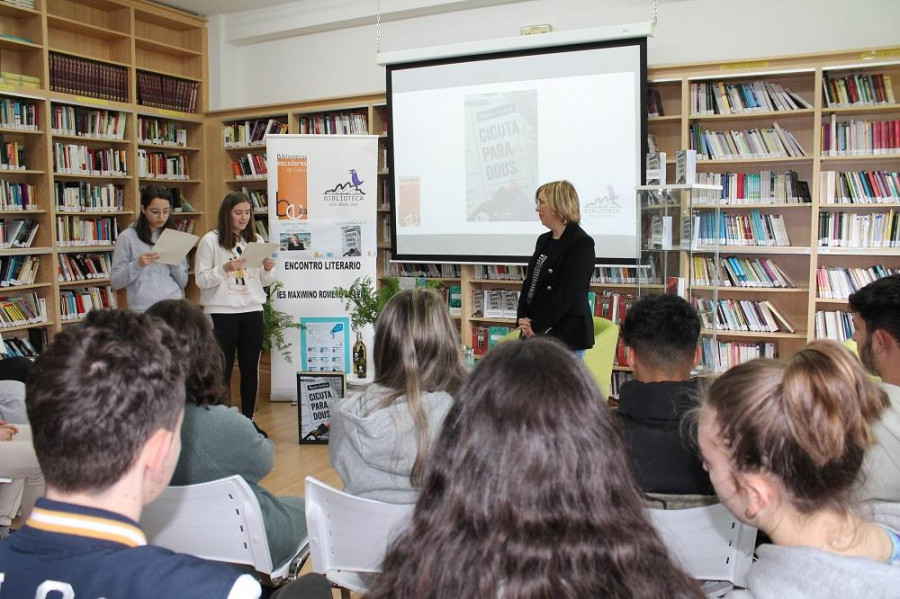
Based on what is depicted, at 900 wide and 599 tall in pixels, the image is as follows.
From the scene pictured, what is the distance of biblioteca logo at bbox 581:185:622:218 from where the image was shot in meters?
5.20

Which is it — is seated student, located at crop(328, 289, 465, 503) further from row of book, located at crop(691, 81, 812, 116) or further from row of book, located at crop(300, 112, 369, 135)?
row of book, located at crop(300, 112, 369, 135)

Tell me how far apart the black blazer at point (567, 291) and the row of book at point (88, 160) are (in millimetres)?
4155

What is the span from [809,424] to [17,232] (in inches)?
234

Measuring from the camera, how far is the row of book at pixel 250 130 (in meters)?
6.66

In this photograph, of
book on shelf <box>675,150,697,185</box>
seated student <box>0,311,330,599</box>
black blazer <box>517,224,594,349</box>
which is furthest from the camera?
book on shelf <box>675,150,697,185</box>

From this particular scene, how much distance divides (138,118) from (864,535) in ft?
21.9

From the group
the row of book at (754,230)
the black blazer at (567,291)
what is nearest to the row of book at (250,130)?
the black blazer at (567,291)

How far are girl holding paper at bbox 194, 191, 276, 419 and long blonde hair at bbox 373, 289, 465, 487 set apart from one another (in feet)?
9.73

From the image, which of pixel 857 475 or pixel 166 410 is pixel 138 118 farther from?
pixel 857 475

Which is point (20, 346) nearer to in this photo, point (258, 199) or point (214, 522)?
point (258, 199)

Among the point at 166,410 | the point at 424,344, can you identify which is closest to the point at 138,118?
the point at 424,344

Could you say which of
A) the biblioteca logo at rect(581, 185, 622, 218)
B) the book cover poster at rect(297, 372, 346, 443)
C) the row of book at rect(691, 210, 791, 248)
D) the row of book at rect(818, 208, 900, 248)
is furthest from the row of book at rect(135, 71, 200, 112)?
the row of book at rect(818, 208, 900, 248)

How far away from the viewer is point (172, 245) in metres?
4.51

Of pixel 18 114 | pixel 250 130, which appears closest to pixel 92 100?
pixel 18 114
